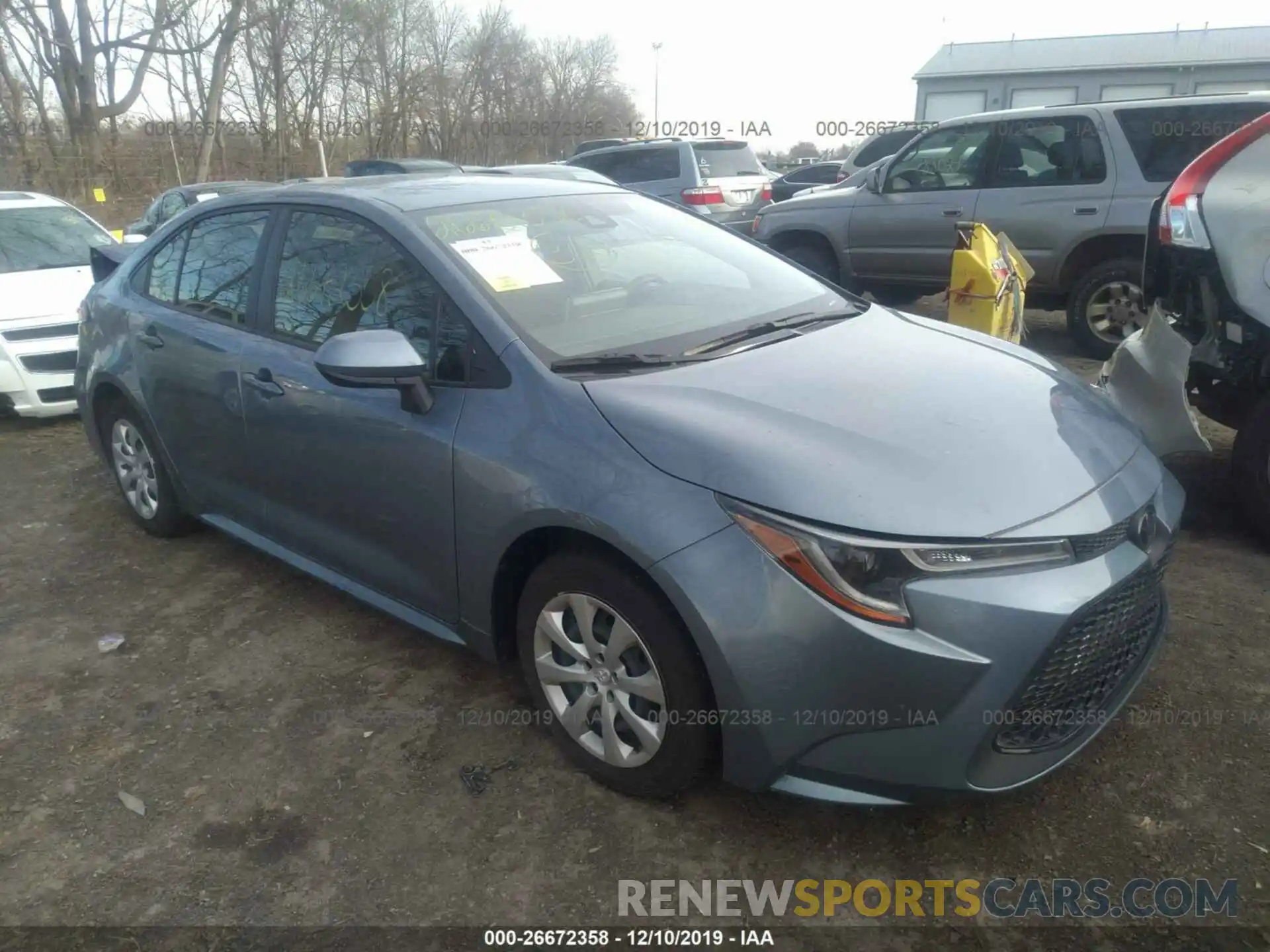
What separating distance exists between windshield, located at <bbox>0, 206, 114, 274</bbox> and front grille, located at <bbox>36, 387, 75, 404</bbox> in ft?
3.98

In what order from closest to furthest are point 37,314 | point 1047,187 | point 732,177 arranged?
point 37,314 → point 1047,187 → point 732,177

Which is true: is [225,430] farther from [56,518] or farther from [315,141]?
[315,141]

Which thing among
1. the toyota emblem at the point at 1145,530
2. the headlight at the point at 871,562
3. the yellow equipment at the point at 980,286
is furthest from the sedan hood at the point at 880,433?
the yellow equipment at the point at 980,286

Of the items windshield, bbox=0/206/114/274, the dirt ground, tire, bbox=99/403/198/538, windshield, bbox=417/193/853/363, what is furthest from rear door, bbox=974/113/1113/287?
windshield, bbox=0/206/114/274

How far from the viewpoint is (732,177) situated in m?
12.4

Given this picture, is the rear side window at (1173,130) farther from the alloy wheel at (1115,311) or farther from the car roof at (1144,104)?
the alloy wheel at (1115,311)

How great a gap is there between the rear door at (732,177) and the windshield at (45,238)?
6.71 metres

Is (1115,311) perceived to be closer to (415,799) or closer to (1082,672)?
(1082,672)

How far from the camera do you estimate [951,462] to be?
2.23 m

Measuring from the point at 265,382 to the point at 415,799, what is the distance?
5.27 ft

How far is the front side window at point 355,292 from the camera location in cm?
281

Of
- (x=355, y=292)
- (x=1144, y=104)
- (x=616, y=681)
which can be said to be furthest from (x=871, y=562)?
(x=1144, y=104)

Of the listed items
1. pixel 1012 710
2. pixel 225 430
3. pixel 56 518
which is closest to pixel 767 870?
pixel 1012 710

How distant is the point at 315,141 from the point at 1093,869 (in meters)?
35.3
